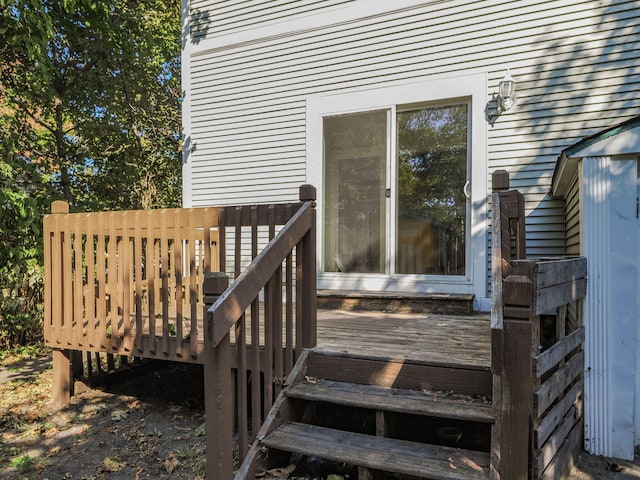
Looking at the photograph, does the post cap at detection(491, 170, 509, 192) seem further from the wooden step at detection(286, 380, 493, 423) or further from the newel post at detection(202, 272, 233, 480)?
the newel post at detection(202, 272, 233, 480)

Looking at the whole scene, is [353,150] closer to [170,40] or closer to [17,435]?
[17,435]

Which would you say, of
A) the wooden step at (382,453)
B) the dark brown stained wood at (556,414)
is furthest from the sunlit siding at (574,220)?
the wooden step at (382,453)

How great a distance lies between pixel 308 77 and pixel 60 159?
4.37 meters

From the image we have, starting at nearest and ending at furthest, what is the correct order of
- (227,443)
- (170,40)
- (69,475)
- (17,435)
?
(227,443) < (69,475) < (17,435) < (170,40)

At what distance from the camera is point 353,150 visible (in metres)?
4.79

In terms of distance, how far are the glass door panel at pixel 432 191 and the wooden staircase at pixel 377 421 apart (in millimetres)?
2172

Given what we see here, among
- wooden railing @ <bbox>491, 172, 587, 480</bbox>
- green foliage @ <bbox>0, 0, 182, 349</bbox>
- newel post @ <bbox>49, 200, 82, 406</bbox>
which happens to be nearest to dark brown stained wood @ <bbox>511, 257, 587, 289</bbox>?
wooden railing @ <bbox>491, 172, 587, 480</bbox>

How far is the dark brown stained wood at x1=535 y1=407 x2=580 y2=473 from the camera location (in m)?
1.78

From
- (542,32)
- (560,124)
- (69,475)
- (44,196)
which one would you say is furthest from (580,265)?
(44,196)

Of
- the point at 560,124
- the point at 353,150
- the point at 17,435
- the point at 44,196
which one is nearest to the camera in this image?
the point at 17,435

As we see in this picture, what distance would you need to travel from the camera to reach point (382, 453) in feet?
6.37

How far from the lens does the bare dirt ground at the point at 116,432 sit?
7.90 feet

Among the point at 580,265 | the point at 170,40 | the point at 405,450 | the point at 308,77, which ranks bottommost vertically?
the point at 405,450

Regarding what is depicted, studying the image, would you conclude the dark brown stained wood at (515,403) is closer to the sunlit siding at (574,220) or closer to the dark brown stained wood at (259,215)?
the dark brown stained wood at (259,215)
